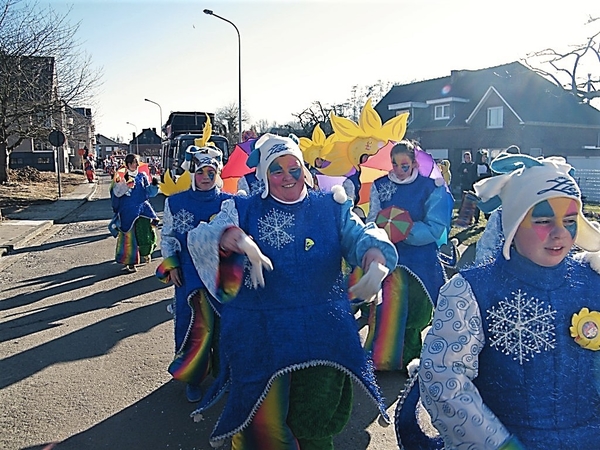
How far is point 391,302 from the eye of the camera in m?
4.80

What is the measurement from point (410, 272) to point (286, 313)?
224 cm

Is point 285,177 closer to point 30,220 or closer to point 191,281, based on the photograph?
point 191,281

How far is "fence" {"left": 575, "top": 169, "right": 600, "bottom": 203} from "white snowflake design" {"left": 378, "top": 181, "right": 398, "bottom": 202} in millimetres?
18830

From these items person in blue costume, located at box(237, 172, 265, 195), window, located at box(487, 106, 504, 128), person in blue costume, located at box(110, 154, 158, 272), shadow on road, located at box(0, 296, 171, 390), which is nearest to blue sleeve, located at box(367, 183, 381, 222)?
person in blue costume, located at box(237, 172, 265, 195)

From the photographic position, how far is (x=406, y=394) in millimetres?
2197

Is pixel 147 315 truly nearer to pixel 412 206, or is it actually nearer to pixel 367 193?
pixel 367 193

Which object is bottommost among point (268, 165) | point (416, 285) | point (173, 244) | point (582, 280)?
point (416, 285)

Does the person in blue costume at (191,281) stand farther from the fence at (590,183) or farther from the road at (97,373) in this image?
the fence at (590,183)

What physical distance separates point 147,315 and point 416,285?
3.68 metres

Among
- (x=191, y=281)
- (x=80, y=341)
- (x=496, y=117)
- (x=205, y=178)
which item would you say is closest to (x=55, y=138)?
(x=80, y=341)

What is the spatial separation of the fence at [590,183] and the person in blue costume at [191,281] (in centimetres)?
1969

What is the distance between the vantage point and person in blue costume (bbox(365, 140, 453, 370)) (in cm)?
457

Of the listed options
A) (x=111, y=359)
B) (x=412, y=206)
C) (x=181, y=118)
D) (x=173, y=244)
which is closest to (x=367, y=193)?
(x=412, y=206)

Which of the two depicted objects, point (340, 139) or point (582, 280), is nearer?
point (582, 280)
